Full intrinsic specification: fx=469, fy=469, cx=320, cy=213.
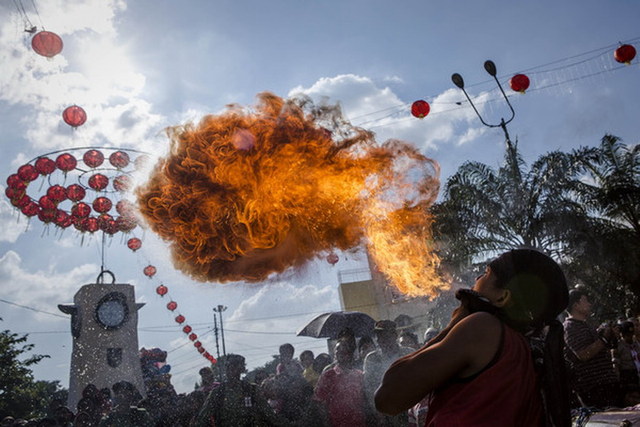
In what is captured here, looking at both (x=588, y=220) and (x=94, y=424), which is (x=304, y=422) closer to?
(x=94, y=424)

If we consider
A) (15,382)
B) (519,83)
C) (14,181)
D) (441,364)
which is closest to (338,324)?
(519,83)

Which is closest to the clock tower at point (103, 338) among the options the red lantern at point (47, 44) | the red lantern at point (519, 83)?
the red lantern at point (47, 44)

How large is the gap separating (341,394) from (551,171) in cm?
1136

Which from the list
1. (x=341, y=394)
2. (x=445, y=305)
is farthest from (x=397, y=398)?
(x=445, y=305)

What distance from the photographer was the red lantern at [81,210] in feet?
44.6

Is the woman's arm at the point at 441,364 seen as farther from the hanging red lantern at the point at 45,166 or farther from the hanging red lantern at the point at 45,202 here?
the hanging red lantern at the point at 45,202

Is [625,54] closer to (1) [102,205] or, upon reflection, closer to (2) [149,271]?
(1) [102,205]

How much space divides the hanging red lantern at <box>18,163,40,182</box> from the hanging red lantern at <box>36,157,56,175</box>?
0.11 meters

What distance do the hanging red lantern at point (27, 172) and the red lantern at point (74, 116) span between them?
333cm

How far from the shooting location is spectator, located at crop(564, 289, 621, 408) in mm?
4305

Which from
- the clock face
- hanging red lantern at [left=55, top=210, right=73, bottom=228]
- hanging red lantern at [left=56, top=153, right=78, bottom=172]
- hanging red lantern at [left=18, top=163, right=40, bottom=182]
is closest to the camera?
hanging red lantern at [left=18, top=163, right=40, bottom=182]

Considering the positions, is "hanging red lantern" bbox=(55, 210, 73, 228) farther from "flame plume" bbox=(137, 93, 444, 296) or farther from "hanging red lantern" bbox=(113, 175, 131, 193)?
"flame plume" bbox=(137, 93, 444, 296)

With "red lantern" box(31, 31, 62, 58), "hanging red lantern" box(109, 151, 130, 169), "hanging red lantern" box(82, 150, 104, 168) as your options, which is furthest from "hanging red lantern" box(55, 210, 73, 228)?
"red lantern" box(31, 31, 62, 58)

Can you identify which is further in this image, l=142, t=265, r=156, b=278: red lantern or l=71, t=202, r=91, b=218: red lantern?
l=142, t=265, r=156, b=278: red lantern
